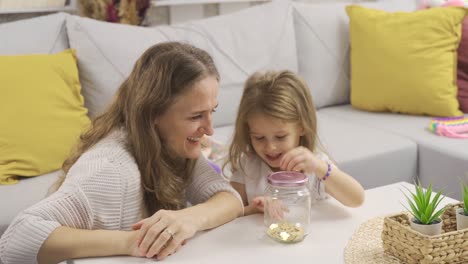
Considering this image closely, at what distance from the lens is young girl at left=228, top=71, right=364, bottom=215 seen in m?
1.58

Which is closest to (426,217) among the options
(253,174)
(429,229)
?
(429,229)

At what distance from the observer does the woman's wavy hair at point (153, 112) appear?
1.47 m

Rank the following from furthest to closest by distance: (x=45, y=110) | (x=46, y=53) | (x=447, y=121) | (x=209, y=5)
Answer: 1. (x=209, y=5)
2. (x=447, y=121)
3. (x=46, y=53)
4. (x=45, y=110)

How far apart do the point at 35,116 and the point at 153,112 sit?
0.90 metres

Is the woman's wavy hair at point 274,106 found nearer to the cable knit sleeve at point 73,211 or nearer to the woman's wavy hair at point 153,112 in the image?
the woman's wavy hair at point 153,112

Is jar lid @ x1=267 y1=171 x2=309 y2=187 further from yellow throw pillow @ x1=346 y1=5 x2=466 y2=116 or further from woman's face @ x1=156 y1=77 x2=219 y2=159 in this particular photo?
yellow throw pillow @ x1=346 y1=5 x2=466 y2=116

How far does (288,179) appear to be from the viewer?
4.68ft

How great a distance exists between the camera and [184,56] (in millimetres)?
1525

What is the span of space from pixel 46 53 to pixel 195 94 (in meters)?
1.22

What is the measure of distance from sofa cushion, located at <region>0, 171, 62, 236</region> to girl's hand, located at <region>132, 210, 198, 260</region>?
69 centimetres

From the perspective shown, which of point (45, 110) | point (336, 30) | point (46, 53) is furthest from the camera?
point (336, 30)

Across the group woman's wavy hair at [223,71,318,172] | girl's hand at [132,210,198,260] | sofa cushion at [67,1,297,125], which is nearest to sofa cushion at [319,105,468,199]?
sofa cushion at [67,1,297,125]

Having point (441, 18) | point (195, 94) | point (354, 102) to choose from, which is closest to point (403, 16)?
point (441, 18)

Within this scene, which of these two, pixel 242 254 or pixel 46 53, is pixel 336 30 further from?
pixel 242 254
